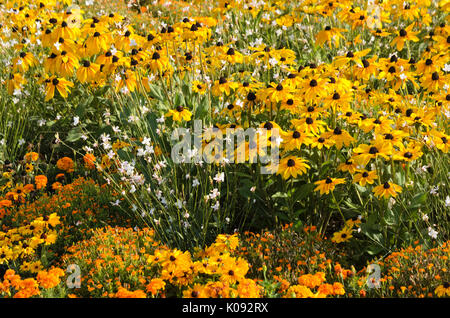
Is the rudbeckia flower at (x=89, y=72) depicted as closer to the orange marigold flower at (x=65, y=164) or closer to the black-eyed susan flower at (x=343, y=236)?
the orange marigold flower at (x=65, y=164)

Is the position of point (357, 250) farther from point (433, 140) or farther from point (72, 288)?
point (72, 288)

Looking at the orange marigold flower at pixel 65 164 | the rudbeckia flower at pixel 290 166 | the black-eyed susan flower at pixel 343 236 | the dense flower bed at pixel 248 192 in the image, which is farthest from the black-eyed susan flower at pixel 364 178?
Answer: the orange marigold flower at pixel 65 164

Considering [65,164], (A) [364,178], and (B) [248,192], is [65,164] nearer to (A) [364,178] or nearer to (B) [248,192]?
(B) [248,192]

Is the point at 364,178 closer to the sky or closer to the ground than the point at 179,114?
closer to the ground

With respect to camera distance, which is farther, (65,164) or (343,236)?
(65,164)

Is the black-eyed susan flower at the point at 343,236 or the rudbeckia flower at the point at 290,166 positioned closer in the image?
the rudbeckia flower at the point at 290,166

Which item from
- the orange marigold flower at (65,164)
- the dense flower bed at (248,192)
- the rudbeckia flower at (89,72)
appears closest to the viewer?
the dense flower bed at (248,192)

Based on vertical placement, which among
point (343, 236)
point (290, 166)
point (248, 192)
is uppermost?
point (290, 166)

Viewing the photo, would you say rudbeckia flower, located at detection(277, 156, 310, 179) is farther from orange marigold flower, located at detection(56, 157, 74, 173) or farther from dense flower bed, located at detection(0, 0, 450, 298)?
orange marigold flower, located at detection(56, 157, 74, 173)

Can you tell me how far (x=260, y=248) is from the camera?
325cm

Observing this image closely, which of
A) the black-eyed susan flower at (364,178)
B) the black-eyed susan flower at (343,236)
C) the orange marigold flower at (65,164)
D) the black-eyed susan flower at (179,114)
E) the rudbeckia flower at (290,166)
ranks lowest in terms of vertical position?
the black-eyed susan flower at (343,236)

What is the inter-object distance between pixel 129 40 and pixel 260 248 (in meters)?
1.99

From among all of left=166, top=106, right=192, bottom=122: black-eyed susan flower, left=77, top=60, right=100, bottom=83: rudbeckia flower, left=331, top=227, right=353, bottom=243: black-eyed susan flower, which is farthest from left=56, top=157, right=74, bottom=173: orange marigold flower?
left=331, top=227, right=353, bottom=243: black-eyed susan flower

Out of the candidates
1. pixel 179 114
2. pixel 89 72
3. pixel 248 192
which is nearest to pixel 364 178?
pixel 248 192
